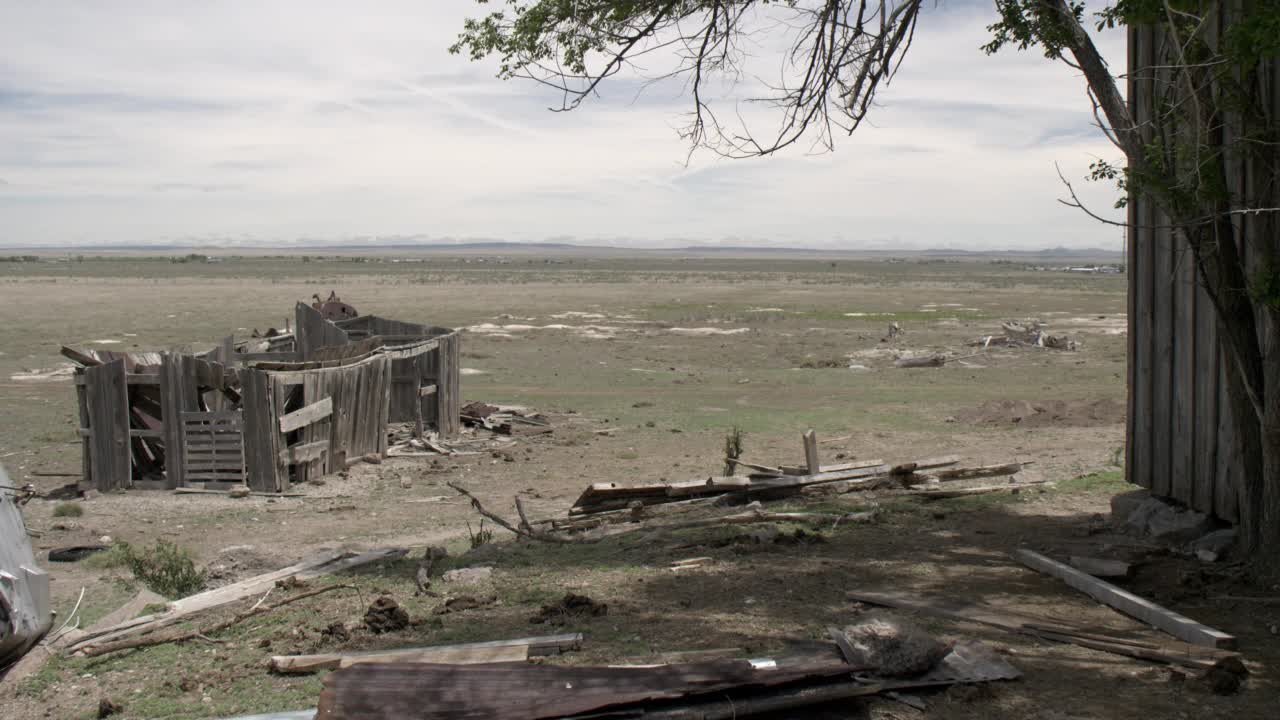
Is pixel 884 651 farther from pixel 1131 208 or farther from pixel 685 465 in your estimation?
pixel 685 465

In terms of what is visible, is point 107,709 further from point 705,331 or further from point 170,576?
point 705,331

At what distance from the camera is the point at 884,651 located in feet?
16.9

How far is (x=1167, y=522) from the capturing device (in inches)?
315

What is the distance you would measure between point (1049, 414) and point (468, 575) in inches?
518

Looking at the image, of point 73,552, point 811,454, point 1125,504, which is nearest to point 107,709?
point 73,552

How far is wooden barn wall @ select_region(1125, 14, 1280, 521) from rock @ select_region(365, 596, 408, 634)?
5575 mm

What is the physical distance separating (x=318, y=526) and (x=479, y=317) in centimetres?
3445

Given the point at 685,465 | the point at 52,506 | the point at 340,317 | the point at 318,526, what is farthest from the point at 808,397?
the point at 52,506

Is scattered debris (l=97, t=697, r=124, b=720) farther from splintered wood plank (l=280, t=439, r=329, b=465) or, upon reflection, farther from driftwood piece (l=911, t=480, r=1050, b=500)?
splintered wood plank (l=280, t=439, r=329, b=465)

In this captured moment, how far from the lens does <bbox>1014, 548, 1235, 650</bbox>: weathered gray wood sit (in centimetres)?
564

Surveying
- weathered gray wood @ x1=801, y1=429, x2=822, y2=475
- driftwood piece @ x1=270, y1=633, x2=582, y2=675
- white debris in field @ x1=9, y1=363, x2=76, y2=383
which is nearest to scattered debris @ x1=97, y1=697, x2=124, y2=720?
driftwood piece @ x1=270, y1=633, x2=582, y2=675

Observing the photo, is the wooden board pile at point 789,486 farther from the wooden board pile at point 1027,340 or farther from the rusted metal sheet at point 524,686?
the wooden board pile at point 1027,340

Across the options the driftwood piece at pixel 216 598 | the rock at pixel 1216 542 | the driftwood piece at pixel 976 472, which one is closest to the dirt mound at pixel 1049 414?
the driftwood piece at pixel 976 472

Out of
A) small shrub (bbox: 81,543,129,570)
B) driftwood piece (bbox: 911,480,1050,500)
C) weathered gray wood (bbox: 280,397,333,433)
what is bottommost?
small shrub (bbox: 81,543,129,570)
